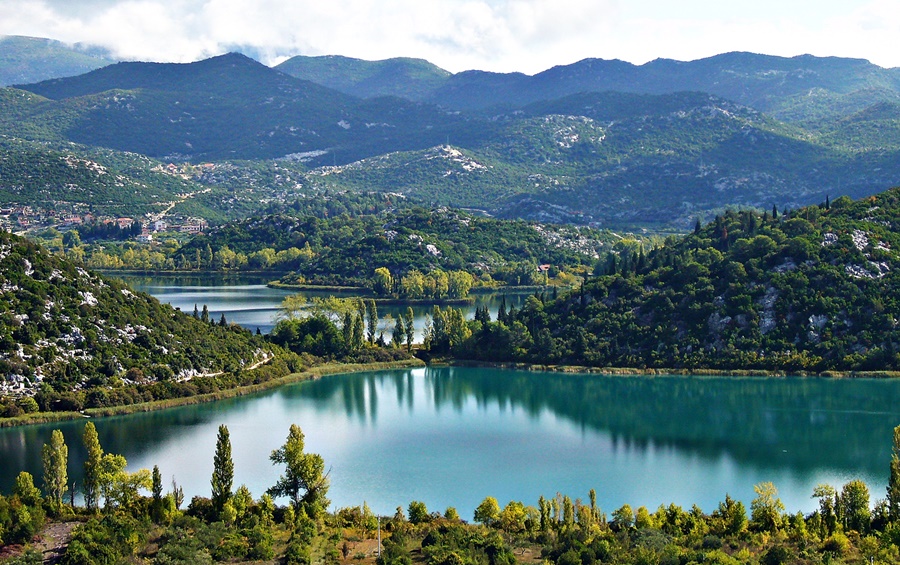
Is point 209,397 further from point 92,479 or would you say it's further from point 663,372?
point 663,372

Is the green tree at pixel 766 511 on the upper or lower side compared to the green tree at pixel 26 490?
lower

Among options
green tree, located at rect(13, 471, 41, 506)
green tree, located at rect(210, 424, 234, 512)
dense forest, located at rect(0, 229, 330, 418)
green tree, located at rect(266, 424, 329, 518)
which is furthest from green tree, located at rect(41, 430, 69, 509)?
dense forest, located at rect(0, 229, 330, 418)

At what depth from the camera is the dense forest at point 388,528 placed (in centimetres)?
4088

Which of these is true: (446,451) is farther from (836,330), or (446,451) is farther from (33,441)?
(836,330)

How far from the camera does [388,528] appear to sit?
45.2 m

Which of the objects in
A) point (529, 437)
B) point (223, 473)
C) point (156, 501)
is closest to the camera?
point (156, 501)

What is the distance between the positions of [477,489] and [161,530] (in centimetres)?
1441

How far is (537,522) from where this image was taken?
4497 cm

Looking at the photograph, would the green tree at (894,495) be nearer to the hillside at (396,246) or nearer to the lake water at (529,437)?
the lake water at (529,437)

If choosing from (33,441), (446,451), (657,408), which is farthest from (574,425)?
(33,441)

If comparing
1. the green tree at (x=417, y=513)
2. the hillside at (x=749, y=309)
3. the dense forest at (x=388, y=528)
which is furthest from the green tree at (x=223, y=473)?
the hillside at (x=749, y=309)

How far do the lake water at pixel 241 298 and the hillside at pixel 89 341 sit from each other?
70.7 feet

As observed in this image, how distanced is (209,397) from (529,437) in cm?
1964

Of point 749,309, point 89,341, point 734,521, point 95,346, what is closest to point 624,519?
point 734,521
